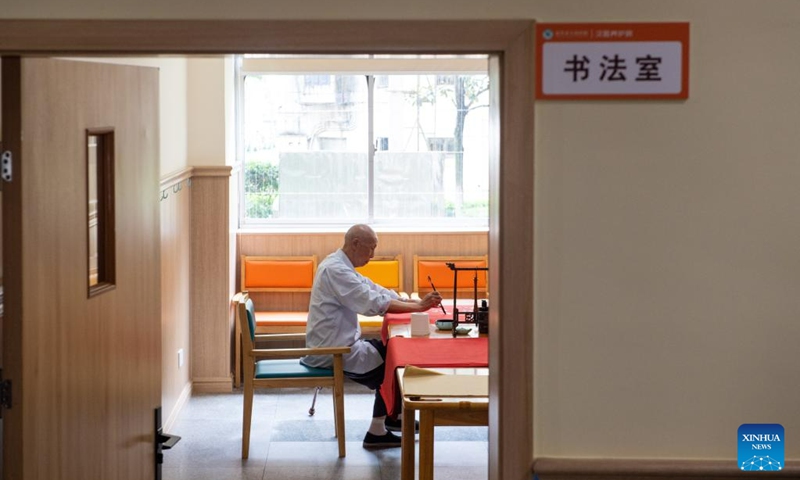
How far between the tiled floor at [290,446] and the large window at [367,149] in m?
2.00

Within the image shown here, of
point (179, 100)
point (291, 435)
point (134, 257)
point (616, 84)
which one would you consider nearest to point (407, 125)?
point (179, 100)

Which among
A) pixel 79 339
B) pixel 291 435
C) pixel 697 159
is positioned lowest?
pixel 291 435

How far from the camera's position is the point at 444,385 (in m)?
4.43

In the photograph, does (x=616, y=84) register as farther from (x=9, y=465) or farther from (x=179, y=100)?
(x=179, y=100)

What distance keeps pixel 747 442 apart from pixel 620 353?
1.29 feet

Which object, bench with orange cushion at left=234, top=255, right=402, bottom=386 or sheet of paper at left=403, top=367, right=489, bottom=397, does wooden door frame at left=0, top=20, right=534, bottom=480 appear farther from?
bench with orange cushion at left=234, top=255, right=402, bottom=386

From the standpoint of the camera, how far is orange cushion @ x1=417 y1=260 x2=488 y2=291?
27.2 feet

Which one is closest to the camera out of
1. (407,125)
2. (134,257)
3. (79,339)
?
(79,339)

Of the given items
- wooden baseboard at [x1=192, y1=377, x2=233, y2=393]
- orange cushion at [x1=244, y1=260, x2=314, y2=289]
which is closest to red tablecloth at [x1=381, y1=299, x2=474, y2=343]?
wooden baseboard at [x1=192, y1=377, x2=233, y2=393]

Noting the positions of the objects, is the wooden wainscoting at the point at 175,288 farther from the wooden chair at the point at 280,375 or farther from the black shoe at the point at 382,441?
the black shoe at the point at 382,441

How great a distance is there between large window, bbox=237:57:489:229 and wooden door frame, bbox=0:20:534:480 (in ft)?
20.0

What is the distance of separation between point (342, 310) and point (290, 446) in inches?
33.0

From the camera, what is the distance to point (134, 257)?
355cm

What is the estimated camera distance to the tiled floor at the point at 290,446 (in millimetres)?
5824
